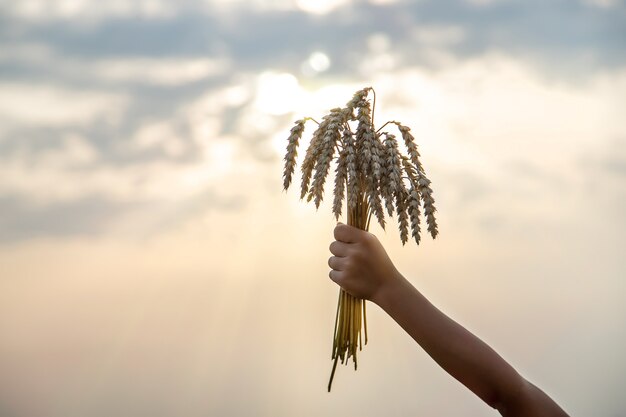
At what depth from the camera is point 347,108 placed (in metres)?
4.62

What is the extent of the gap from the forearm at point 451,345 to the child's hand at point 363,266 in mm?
50

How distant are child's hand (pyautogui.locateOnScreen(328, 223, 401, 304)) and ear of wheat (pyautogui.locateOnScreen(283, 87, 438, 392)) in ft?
0.91

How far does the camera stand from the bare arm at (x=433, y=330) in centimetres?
477

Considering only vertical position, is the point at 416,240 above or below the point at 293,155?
below

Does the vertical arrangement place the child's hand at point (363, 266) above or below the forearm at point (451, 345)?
above

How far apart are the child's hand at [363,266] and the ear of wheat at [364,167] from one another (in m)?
0.28

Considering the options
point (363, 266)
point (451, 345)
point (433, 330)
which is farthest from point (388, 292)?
point (451, 345)

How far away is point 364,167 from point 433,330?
1283mm

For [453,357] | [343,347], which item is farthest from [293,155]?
[453,357]

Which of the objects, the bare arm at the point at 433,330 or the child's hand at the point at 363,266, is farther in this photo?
the child's hand at the point at 363,266

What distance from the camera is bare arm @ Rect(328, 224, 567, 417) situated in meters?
4.77

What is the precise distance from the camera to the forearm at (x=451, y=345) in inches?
187

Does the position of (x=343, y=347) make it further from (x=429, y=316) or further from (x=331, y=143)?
(x=331, y=143)

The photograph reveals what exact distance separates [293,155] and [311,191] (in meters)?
0.32
